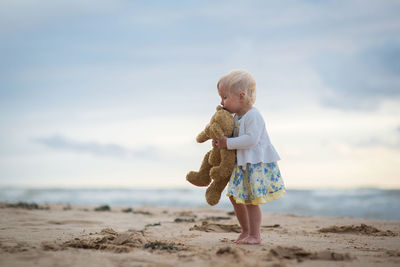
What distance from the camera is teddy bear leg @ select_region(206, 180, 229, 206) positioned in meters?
4.19

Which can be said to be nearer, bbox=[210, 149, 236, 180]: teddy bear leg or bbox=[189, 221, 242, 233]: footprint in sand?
bbox=[210, 149, 236, 180]: teddy bear leg

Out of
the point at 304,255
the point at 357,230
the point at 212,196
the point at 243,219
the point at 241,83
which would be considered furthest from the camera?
the point at 357,230

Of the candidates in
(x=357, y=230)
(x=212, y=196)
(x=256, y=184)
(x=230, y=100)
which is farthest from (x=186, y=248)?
(x=357, y=230)

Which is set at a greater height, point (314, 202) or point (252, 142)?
point (252, 142)

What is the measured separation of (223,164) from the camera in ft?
13.4

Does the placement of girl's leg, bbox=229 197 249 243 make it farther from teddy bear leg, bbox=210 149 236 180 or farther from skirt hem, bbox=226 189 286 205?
teddy bear leg, bbox=210 149 236 180

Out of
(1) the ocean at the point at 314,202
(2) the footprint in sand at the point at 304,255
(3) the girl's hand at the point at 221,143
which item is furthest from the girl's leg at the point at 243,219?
(1) the ocean at the point at 314,202

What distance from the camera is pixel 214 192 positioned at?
13.8ft

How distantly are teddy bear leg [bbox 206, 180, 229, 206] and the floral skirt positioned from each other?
0.17 m

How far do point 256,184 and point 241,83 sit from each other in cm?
107

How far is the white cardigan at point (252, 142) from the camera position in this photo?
13.0 ft

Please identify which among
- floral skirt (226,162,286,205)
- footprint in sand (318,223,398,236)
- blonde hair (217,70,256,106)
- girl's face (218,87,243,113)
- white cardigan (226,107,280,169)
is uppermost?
blonde hair (217,70,256,106)

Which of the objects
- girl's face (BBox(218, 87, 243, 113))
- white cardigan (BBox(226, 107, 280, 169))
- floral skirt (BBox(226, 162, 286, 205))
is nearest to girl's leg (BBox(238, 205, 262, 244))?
floral skirt (BBox(226, 162, 286, 205))

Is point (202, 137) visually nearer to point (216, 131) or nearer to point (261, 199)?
point (216, 131)
